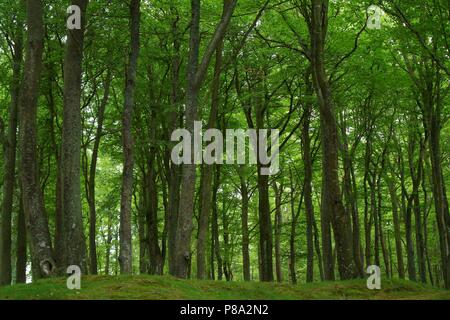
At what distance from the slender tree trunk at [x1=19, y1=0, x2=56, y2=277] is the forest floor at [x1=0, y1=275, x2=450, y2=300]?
1.31 meters

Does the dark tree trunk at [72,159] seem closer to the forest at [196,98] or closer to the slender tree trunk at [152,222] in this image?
the forest at [196,98]

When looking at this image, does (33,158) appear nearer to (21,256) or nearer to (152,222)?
(21,256)

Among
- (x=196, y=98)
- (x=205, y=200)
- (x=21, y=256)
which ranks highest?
(x=196, y=98)

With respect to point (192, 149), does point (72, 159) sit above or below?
below

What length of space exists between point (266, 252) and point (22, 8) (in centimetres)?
1131

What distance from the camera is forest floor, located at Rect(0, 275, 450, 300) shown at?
7.83 meters

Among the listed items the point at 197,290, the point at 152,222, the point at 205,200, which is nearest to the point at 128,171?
the point at 197,290

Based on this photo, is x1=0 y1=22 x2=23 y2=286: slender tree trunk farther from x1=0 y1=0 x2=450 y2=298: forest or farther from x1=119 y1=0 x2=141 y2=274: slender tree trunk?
x1=119 y1=0 x2=141 y2=274: slender tree trunk

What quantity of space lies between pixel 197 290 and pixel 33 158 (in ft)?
14.4

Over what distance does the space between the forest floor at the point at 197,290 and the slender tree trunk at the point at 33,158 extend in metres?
1.31

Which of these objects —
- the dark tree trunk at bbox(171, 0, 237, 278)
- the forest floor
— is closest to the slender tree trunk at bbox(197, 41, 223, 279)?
the dark tree trunk at bbox(171, 0, 237, 278)

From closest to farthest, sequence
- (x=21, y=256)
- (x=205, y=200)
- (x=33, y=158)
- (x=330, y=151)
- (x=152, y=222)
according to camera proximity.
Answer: (x=33, y=158) < (x=330, y=151) < (x=205, y=200) < (x=21, y=256) < (x=152, y=222)

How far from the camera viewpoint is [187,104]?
38.9 ft

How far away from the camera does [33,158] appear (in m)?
10.2
